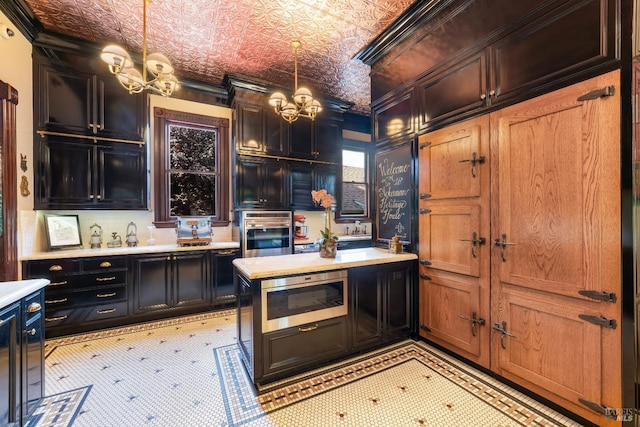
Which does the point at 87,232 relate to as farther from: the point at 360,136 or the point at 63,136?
the point at 360,136

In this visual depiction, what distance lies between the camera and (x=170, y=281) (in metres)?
3.50

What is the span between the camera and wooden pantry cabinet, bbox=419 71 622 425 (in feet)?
5.07

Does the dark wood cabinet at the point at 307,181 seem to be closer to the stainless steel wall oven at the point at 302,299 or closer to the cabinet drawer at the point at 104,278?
the stainless steel wall oven at the point at 302,299

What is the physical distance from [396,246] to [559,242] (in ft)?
4.51

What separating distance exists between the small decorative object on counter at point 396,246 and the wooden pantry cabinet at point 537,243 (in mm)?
355

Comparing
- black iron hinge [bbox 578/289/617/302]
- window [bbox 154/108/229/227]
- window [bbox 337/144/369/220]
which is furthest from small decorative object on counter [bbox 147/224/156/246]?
black iron hinge [bbox 578/289/617/302]

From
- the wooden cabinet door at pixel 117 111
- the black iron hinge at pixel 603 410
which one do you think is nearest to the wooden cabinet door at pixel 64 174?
the wooden cabinet door at pixel 117 111

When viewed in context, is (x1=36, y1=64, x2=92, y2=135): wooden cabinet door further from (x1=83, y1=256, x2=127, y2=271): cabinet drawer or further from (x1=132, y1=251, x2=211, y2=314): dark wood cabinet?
(x1=132, y1=251, x2=211, y2=314): dark wood cabinet

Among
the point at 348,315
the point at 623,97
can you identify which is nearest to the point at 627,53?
the point at 623,97

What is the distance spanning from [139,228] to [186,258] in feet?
3.12

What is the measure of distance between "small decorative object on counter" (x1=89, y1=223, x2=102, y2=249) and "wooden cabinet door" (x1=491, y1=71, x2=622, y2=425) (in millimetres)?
4637

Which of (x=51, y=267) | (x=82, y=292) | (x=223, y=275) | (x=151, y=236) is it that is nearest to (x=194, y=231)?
(x=151, y=236)

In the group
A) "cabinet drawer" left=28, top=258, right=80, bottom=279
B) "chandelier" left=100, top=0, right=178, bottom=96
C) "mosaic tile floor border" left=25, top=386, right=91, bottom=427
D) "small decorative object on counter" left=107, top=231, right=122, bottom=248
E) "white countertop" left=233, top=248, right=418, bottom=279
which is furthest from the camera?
"small decorative object on counter" left=107, top=231, right=122, bottom=248

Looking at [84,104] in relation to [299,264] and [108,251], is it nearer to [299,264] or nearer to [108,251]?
[108,251]
